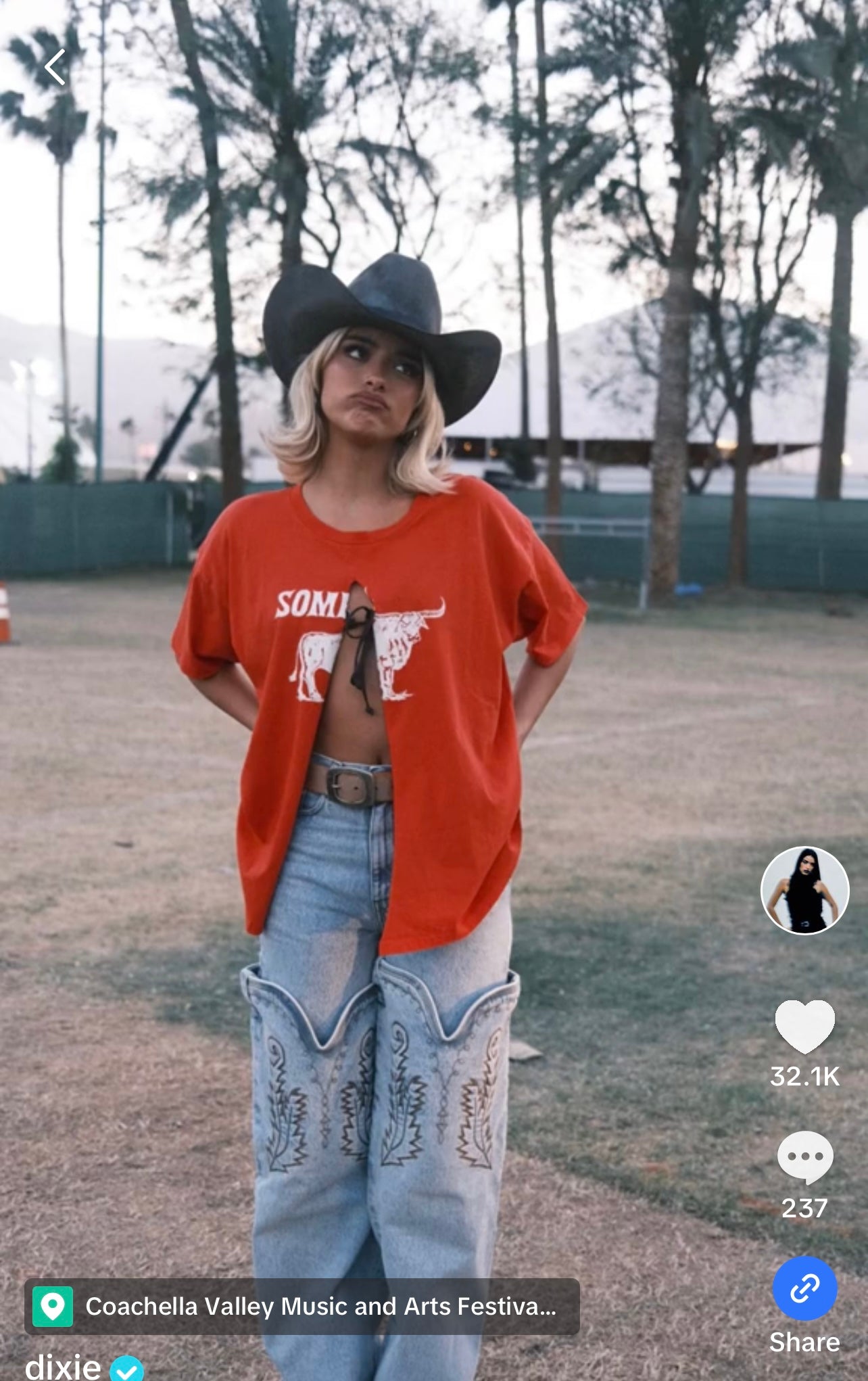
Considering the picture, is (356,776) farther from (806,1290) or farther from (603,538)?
(603,538)

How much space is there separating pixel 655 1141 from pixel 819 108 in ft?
68.3

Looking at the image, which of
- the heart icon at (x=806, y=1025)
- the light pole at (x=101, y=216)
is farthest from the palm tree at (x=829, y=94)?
the heart icon at (x=806, y=1025)

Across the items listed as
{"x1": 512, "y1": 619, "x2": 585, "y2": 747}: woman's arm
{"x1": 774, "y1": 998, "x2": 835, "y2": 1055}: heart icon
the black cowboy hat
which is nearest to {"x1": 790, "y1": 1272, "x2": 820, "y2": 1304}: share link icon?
{"x1": 774, "y1": 998, "x2": 835, "y2": 1055}: heart icon

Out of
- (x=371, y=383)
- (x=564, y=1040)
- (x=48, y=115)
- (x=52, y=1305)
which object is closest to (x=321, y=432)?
(x=371, y=383)

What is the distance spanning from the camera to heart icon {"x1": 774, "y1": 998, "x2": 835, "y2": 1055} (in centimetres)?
337

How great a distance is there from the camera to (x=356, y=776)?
2.52 meters

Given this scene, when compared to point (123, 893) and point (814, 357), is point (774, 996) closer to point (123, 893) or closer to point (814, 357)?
point (123, 893)

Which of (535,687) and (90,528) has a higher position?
(535,687)

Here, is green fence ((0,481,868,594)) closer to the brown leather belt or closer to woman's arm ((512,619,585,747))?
woman's arm ((512,619,585,747))

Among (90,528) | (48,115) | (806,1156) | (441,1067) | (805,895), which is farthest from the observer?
(48,115)

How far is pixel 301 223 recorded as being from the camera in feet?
97.8

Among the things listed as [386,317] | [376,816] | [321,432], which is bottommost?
[376,816]
